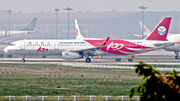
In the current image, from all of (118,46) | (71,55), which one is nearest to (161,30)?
(118,46)

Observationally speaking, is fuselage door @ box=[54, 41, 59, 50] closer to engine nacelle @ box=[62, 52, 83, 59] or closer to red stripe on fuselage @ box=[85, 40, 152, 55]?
engine nacelle @ box=[62, 52, 83, 59]

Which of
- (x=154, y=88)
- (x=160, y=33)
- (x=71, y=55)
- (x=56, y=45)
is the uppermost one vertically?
(x=160, y=33)

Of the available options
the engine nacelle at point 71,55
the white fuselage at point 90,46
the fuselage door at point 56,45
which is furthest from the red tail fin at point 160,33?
the fuselage door at point 56,45

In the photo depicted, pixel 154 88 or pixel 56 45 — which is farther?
pixel 56 45

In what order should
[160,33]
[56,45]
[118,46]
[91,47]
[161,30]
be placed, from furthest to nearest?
1. [161,30]
2. [160,33]
3. [56,45]
4. [118,46]
5. [91,47]

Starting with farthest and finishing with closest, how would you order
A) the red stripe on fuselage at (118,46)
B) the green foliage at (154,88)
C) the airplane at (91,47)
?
the red stripe on fuselage at (118,46)
the airplane at (91,47)
the green foliage at (154,88)

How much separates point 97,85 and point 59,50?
3410cm

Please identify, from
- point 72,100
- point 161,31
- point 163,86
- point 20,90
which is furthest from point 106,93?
point 161,31

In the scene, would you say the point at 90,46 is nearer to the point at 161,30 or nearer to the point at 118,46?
the point at 118,46

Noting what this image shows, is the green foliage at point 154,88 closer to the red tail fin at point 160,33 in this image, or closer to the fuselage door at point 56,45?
the fuselage door at point 56,45

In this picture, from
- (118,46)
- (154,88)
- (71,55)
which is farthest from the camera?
(118,46)

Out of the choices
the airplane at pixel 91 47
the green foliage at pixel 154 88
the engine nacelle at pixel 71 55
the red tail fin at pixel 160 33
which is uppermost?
the red tail fin at pixel 160 33

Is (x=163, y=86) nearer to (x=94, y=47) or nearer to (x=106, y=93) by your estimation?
(x=106, y=93)

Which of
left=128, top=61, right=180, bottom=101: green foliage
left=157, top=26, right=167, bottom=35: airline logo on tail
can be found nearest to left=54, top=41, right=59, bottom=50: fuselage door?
left=157, top=26, right=167, bottom=35: airline logo on tail
